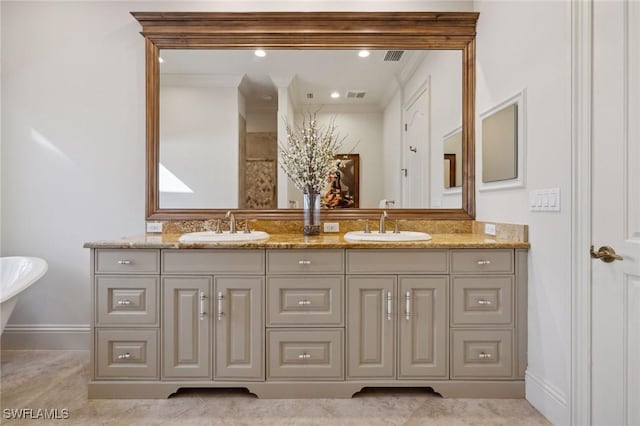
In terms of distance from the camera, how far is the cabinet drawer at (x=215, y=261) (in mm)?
1938

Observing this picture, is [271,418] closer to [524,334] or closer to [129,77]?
[524,334]

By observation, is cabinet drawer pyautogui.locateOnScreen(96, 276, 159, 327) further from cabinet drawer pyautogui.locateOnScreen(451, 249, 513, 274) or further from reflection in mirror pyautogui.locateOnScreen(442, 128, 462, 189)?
reflection in mirror pyautogui.locateOnScreen(442, 128, 462, 189)

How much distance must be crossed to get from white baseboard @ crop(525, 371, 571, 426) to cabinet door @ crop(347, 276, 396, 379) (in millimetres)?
760

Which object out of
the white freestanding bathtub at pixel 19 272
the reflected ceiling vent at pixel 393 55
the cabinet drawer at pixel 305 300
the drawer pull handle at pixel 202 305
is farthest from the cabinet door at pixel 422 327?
the white freestanding bathtub at pixel 19 272

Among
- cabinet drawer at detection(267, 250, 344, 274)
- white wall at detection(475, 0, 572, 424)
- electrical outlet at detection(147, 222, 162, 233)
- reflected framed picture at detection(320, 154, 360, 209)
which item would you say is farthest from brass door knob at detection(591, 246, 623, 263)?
electrical outlet at detection(147, 222, 162, 233)

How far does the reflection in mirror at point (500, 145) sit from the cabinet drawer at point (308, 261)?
44.9 inches

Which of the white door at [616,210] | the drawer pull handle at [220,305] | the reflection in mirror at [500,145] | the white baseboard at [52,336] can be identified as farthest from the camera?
the white baseboard at [52,336]

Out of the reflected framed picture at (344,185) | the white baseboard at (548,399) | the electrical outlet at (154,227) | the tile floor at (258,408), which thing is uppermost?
the reflected framed picture at (344,185)

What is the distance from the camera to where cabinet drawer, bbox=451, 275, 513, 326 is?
1.95 metres

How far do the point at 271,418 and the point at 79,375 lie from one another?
4.54 feet

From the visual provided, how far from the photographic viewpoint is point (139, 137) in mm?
2580

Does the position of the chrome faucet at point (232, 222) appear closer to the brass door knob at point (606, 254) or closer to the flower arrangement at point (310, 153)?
the flower arrangement at point (310, 153)

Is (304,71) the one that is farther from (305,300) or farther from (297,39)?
(305,300)

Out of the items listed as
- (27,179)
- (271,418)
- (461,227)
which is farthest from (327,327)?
(27,179)
